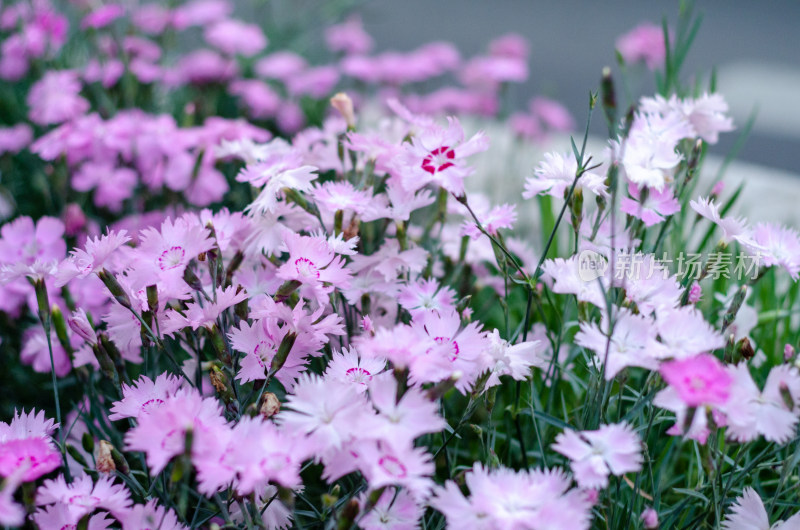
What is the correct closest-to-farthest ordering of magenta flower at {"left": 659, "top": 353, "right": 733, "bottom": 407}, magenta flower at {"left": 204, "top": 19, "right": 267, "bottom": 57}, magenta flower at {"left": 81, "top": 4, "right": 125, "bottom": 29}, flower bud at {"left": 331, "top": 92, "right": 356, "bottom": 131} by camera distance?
1. magenta flower at {"left": 659, "top": 353, "right": 733, "bottom": 407}
2. flower bud at {"left": 331, "top": 92, "right": 356, "bottom": 131}
3. magenta flower at {"left": 81, "top": 4, "right": 125, "bottom": 29}
4. magenta flower at {"left": 204, "top": 19, "right": 267, "bottom": 57}

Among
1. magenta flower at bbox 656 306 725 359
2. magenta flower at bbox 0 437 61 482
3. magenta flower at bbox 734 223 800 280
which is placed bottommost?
magenta flower at bbox 0 437 61 482

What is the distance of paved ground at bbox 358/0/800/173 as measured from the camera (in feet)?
10.7

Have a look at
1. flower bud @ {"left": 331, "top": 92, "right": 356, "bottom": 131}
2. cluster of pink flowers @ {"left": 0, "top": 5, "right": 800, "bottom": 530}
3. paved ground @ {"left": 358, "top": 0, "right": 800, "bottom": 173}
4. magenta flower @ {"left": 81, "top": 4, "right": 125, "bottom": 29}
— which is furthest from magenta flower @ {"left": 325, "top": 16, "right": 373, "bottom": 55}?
flower bud @ {"left": 331, "top": 92, "right": 356, "bottom": 131}

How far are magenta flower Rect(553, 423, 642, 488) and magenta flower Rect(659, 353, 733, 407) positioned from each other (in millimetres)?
73

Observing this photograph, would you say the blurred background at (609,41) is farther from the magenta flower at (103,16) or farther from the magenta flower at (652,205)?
the magenta flower at (652,205)

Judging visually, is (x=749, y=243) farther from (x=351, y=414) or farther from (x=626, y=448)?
(x=351, y=414)

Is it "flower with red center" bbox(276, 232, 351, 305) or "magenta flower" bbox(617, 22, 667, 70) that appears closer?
"flower with red center" bbox(276, 232, 351, 305)

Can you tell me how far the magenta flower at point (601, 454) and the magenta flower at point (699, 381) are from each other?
7 centimetres

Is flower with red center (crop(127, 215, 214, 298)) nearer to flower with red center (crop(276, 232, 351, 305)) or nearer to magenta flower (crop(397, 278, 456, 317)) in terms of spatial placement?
flower with red center (crop(276, 232, 351, 305))

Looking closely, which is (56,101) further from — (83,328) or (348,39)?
(348,39)

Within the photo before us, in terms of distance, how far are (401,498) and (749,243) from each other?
465mm

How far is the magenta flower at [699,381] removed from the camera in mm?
552

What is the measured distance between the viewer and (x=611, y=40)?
14.6 feet

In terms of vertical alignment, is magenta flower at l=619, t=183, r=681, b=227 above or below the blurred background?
above
